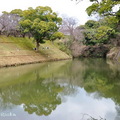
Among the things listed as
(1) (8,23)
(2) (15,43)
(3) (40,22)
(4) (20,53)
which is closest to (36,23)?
(3) (40,22)

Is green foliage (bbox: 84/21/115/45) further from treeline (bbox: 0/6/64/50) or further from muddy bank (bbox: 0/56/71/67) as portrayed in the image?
muddy bank (bbox: 0/56/71/67)

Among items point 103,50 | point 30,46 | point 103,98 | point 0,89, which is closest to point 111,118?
point 103,98

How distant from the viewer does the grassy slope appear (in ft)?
71.4

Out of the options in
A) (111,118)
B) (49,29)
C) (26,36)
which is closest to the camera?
(111,118)

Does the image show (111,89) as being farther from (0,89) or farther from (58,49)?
(58,49)

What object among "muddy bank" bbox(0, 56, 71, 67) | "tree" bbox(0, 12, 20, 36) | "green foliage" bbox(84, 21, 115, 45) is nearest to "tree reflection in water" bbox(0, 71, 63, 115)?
"green foliage" bbox(84, 21, 115, 45)

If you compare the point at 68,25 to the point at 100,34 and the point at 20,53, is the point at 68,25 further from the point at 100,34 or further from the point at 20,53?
the point at 100,34

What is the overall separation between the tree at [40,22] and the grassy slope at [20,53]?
2.60 metres

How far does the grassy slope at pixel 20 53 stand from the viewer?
71.4 feet

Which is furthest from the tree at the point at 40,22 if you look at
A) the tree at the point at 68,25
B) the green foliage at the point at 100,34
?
the tree at the point at 68,25

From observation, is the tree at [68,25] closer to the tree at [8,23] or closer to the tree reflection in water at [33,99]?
the tree at [8,23]

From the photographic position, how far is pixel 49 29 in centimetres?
2617

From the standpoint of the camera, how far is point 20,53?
24859 mm

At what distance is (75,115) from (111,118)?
Answer: 1.15m
